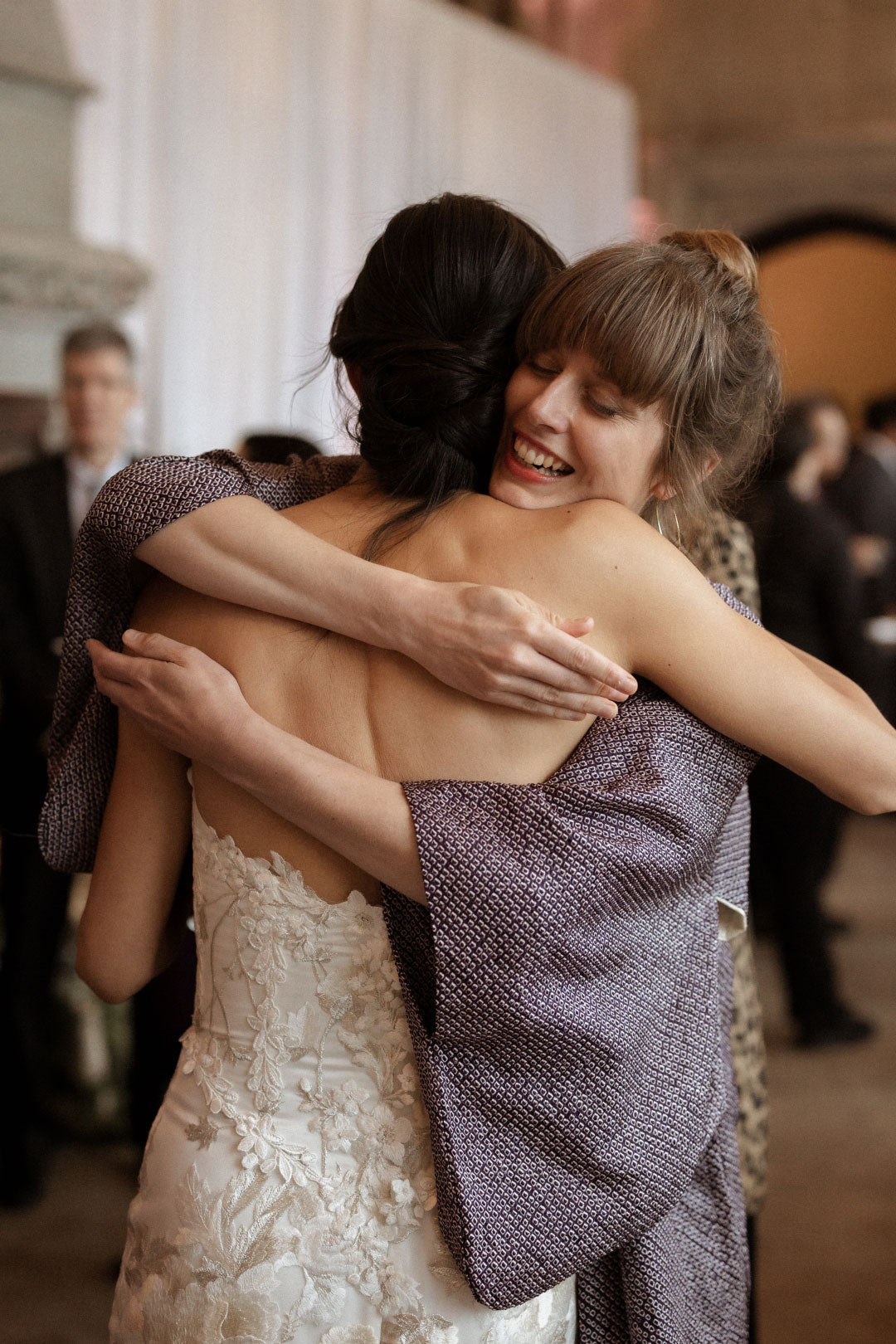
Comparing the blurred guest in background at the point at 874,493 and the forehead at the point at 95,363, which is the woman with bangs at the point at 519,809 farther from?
the blurred guest in background at the point at 874,493

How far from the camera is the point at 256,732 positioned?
43.1 inches

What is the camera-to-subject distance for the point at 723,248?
47.9 inches

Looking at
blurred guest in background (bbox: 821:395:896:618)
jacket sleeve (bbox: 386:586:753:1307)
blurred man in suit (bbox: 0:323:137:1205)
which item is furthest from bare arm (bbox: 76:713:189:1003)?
blurred guest in background (bbox: 821:395:896:618)

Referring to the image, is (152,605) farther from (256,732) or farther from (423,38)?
(423,38)

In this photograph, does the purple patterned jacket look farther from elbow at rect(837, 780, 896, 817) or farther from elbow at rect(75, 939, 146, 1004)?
elbow at rect(75, 939, 146, 1004)

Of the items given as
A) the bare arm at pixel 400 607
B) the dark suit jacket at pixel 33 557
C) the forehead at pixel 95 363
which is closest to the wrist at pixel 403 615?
the bare arm at pixel 400 607

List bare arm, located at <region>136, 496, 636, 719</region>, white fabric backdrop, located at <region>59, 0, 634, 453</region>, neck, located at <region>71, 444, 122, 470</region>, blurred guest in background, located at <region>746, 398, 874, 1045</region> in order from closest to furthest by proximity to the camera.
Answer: bare arm, located at <region>136, 496, 636, 719</region> → neck, located at <region>71, 444, 122, 470</region> → blurred guest in background, located at <region>746, 398, 874, 1045</region> → white fabric backdrop, located at <region>59, 0, 634, 453</region>

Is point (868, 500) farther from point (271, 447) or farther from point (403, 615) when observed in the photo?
point (403, 615)

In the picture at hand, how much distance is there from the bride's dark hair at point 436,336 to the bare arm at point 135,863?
305 mm

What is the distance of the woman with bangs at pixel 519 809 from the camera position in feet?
3.51

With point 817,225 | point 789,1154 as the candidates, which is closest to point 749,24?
point 817,225

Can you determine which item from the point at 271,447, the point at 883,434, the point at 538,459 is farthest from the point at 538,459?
the point at 883,434

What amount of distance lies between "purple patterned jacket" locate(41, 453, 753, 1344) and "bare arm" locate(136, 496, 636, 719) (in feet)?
0.14

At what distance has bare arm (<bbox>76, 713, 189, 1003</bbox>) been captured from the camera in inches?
49.2
